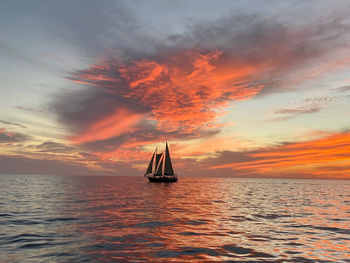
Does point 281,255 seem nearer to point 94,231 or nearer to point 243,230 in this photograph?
point 243,230

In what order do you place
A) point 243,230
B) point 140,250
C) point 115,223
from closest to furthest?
point 140,250 → point 243,230 → point 115,223

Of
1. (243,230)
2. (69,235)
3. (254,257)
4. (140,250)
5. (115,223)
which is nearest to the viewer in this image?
(254,257)

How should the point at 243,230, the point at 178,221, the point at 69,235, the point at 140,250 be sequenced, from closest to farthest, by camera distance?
the point at 140,250, the point at 69,235, the point at 243,230, the point at 178,221

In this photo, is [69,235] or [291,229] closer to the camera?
[69,235]

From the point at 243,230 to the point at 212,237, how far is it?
418 centimetres

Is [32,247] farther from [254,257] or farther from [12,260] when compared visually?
[254,257]

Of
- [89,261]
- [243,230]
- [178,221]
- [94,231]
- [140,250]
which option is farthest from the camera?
[178,221]

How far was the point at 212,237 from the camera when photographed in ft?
65.2

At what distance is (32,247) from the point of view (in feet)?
54.3

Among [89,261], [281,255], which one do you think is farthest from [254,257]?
[89,261]

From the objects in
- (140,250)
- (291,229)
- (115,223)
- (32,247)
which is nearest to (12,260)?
(32,247)

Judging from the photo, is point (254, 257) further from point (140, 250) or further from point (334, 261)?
point (140, 250)

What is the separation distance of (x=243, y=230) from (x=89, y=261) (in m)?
13.8

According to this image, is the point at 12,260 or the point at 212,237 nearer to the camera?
the point at 12,260
